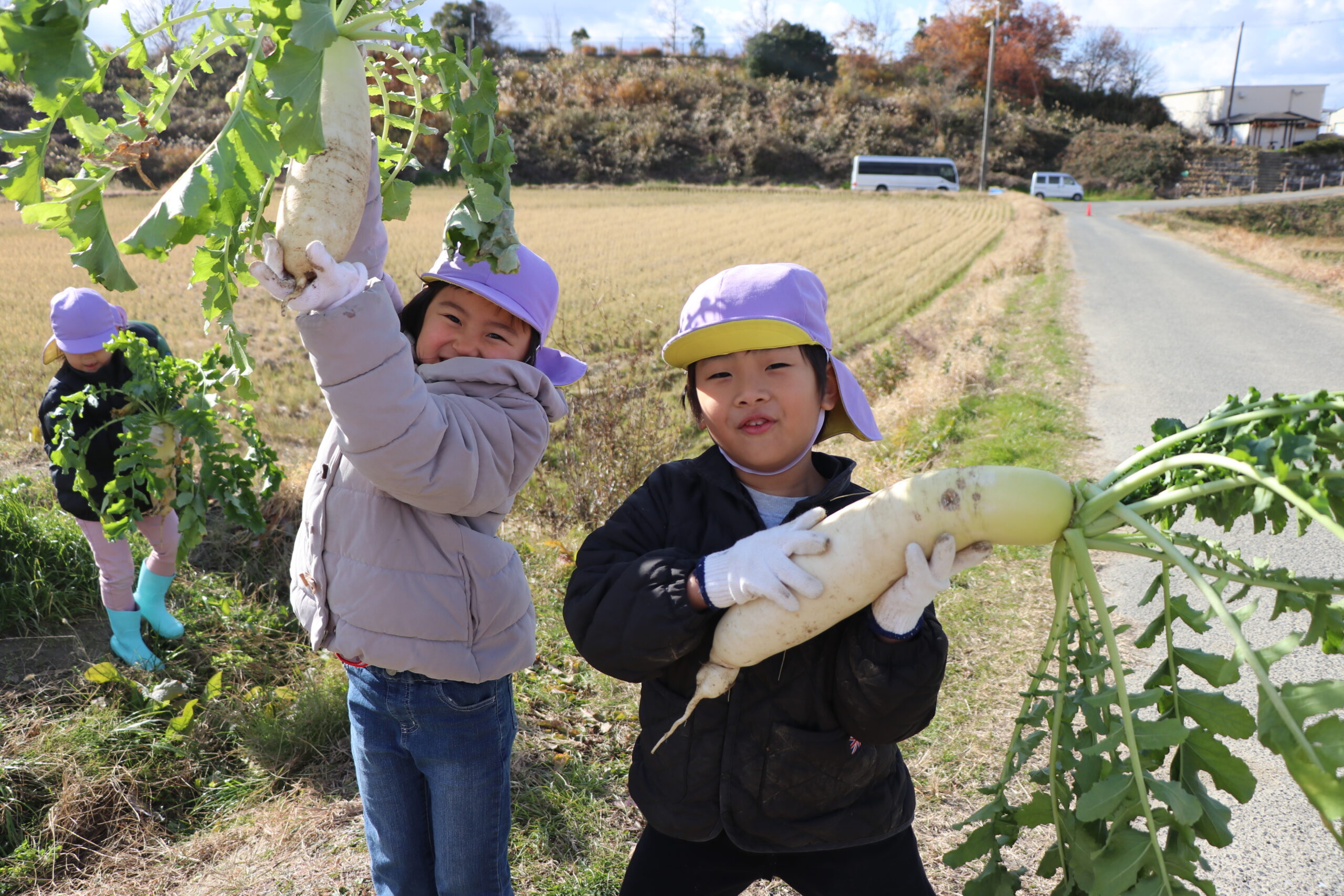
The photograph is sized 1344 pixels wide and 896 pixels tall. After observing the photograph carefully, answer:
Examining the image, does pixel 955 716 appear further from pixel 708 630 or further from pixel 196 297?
pixel 196 297

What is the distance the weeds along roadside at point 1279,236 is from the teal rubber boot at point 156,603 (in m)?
15.4

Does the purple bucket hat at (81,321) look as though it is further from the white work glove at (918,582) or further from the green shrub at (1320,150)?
the green shrub at (1320,150)

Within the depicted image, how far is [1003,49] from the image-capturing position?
6131 cm

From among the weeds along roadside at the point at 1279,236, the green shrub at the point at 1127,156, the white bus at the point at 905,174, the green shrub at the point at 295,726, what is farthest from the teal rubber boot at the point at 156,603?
the green shrub at the point at 1127,156

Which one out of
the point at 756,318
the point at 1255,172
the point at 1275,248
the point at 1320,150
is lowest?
the point at 1275,248

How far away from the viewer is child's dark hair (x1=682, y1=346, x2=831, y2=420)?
1.94 m

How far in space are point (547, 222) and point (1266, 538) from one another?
2064cm

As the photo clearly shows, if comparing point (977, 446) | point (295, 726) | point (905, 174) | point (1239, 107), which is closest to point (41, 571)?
point (295, 726)

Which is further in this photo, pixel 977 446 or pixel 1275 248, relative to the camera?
pixel 1275 248

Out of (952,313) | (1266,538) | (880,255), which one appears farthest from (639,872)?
(880,255)

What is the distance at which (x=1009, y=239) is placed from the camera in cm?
2209

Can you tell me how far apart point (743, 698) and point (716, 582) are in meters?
0.33

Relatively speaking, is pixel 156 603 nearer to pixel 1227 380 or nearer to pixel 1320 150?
pixel 1227 380

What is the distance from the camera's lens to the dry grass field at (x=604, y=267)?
27.2 feet
